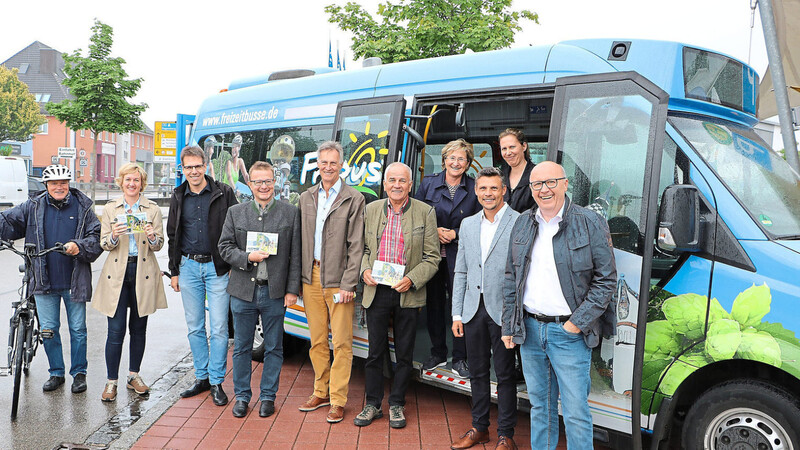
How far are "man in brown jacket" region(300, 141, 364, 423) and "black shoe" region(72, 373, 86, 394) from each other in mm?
2028

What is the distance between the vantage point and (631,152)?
3701 mm

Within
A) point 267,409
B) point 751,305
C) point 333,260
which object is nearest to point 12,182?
point 267,409

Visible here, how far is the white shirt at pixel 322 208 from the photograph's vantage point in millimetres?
4875

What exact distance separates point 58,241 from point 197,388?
67.6 inches

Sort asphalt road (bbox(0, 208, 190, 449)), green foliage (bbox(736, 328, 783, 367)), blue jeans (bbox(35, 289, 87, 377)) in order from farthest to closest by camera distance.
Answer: blue jeans (bbox(35, 289, 87, 377)) → asphalt road (bbox(0, 208, 190, 449)) → green foliage (bbox(736, 328, 783, 367))

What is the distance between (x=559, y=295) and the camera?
357 centimetres

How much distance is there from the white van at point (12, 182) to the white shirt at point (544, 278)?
21.3 m

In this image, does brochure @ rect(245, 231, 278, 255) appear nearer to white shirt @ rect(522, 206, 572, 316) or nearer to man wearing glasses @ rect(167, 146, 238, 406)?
man wearing glasses @ rect(167, 146, 238, 406)

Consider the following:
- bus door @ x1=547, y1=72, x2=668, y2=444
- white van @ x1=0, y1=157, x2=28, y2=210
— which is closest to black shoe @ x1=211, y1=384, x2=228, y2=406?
bus door @ x1=547, y1=72, x2=668, y2=444

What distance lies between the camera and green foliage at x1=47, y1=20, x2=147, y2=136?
24562mm

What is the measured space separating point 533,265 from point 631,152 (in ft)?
2.90

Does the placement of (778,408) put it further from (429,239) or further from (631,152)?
(429,239)

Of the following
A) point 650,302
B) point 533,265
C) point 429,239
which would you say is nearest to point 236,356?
point 429,239

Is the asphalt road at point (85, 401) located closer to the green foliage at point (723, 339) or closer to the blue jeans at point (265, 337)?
the blue jeans at point (265, 337)
